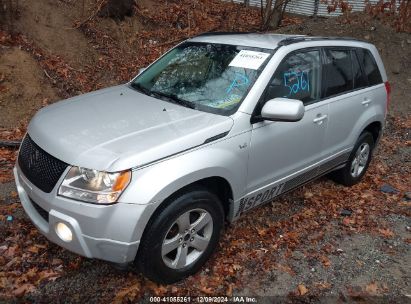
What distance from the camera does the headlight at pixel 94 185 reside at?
9.04 feet

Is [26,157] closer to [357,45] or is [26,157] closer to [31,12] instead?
[357,45]

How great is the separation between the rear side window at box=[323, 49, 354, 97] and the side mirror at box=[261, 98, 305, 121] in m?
1.14

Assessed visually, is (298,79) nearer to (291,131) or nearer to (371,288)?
(291,131)

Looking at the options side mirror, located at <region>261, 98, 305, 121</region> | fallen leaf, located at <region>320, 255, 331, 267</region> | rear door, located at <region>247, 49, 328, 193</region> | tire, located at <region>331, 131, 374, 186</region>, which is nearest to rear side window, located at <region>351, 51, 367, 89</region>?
tire, located at <region>331, 131, 374, 186</region>

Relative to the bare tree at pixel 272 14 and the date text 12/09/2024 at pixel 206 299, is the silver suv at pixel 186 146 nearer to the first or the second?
the date text 12/09/2024 at pixel 206 299

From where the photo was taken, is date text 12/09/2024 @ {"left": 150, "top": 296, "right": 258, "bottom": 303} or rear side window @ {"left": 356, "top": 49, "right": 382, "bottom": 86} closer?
date text 12/09/2024 @ {"left": 150, "top": 296, "right": 258, "bottom": 303}

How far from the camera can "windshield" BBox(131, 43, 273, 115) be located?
3.61 meters

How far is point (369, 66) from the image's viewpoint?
5117mm

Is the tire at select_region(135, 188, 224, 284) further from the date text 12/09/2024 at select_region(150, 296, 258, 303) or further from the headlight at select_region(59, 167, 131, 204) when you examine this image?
the headlight at select_region(59, 167, 131, 204)

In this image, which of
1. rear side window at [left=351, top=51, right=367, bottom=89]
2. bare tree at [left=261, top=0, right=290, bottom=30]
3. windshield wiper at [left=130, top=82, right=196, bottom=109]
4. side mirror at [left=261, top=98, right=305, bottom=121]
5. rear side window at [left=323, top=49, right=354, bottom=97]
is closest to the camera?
side mirror at [left=261, top=98, right=305, bottom=121]

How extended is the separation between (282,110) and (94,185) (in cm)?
160

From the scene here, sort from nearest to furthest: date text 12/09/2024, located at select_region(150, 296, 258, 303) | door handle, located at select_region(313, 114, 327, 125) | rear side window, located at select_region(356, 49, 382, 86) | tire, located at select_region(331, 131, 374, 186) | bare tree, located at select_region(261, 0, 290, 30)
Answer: date text 12/09/2024, located at select_region(150, 296, 258, 303) < door handle, located at select_region(313, 114, 327, 125) < rear side window, located at select_region(356, 49, 382, 86) < tire, located at select_region(331, 131, 374, 186) < bare tree, located at select_region(261, 0, 290, 30)

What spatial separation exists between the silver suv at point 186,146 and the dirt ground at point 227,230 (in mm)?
445

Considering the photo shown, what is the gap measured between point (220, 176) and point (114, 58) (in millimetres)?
5998
